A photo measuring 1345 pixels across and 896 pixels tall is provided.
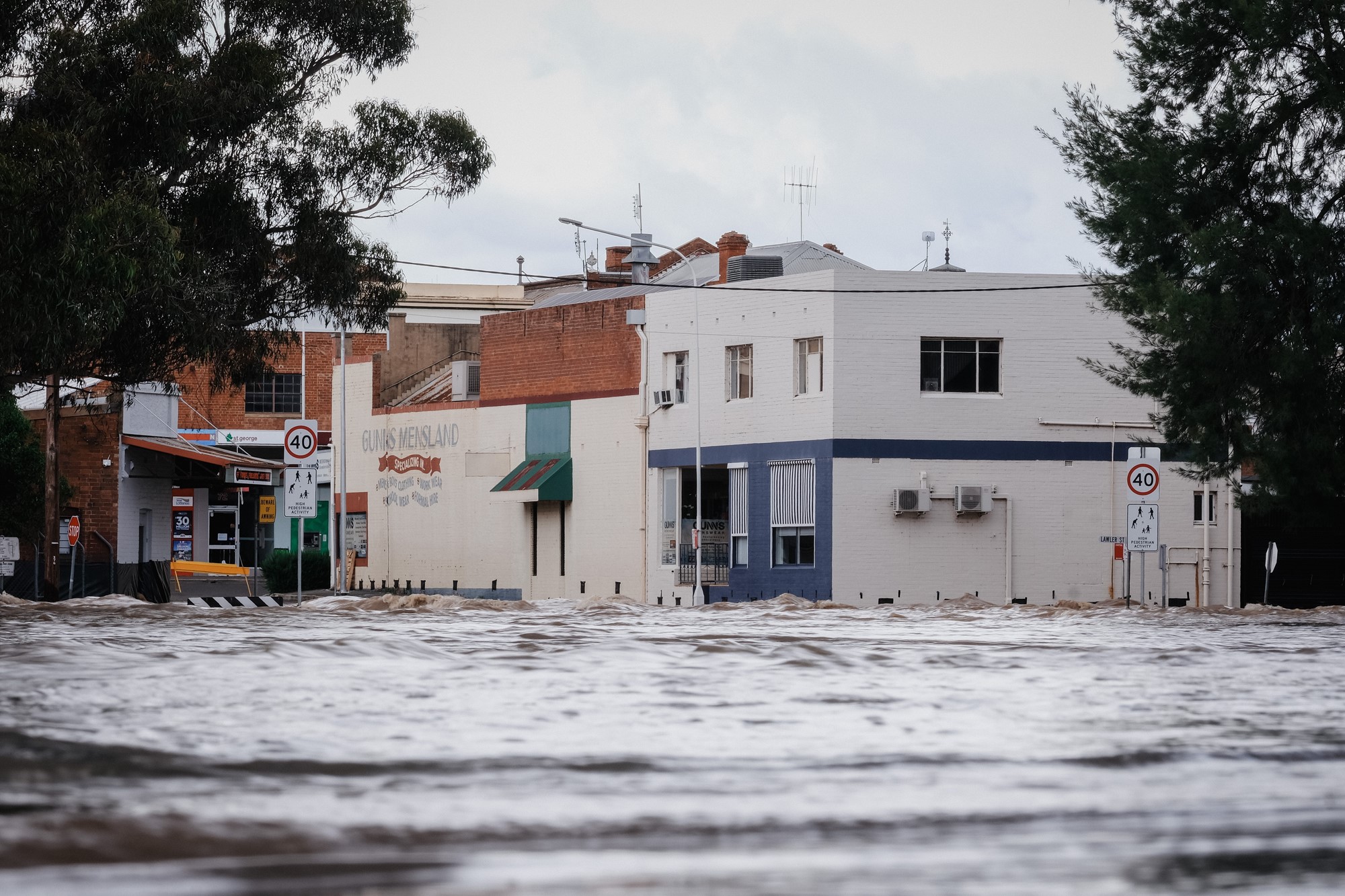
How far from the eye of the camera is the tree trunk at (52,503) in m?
31.6

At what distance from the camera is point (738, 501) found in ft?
134

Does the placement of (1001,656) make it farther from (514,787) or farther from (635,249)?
(635,249)

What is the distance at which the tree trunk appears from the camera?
31625 mm

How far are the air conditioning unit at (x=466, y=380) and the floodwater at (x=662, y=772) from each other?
36944mm

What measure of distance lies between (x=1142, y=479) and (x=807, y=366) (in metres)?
14.7

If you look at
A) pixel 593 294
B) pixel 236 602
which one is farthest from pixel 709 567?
pixel 236 602

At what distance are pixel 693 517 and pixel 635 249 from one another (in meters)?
14.4

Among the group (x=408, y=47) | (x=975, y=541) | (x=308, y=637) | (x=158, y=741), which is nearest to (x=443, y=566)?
(x=975, y=541)

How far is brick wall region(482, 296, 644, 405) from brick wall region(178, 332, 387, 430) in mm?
17160

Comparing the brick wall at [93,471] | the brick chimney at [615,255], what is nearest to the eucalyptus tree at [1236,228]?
the brick wall at [93,471]

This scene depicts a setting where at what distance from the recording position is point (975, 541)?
126ft

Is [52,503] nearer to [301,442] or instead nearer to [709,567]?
[301,442]

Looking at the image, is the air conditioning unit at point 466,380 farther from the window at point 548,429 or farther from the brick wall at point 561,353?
the window at point 548,429

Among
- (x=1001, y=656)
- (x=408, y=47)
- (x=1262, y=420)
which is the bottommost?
(x=1001, y=656)
